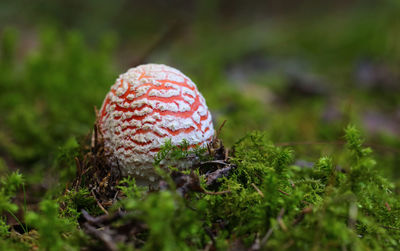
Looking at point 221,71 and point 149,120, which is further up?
point 221,71

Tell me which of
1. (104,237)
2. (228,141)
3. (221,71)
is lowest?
(104,237)

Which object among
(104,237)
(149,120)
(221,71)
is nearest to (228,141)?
(149,120)

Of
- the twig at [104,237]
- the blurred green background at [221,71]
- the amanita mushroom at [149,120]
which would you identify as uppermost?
the blurred green background at [221,71]

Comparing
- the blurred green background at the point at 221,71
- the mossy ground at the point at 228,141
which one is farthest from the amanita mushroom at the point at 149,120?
the blurred green background at the point at 221,71

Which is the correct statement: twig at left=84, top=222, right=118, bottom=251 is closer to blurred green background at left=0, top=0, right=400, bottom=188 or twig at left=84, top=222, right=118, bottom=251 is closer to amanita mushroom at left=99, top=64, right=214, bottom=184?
amanita mushroom at left=99, top=64, right=214, bottom=184

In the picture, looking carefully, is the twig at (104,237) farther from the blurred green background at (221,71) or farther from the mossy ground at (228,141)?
the blurred green background at (221,71)

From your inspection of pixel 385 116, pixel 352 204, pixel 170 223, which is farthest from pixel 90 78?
pixel 385 116

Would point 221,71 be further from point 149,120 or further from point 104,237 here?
point 104,237
